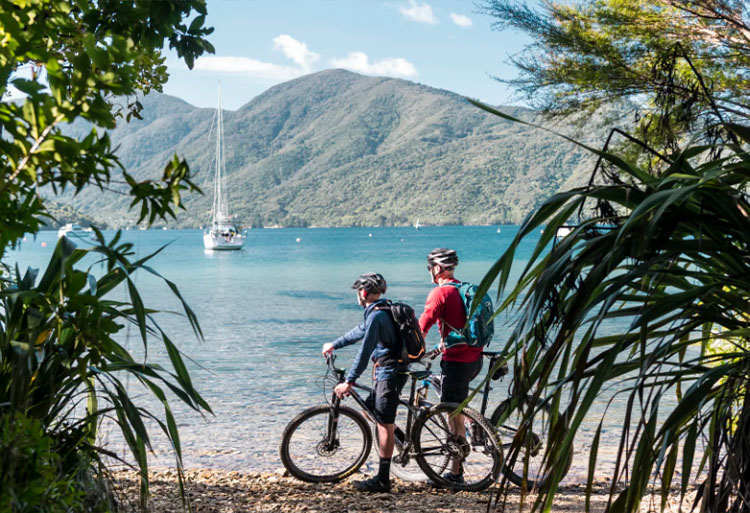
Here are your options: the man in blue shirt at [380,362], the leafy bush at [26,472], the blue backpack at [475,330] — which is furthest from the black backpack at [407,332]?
the leafy bush at [26,472]

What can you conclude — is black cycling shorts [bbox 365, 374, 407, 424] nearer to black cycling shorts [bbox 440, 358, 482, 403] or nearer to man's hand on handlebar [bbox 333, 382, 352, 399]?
man's hand on handlebar [bbox 333, 382, 352, 399]

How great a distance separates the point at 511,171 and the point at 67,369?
495ft

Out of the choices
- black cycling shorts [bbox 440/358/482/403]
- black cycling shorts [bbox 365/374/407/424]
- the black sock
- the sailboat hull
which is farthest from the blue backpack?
the sailboat hull

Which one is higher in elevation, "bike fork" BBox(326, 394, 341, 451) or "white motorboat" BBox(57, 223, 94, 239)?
"white motorboat" BBox(57, 223, 94, 239)

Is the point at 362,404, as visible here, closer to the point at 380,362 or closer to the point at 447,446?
the point at 380,362

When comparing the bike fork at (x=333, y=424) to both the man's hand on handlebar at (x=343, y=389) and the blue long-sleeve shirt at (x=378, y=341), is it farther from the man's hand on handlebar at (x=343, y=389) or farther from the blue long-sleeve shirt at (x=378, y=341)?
the blue long-sleeve shirt at (x=378, y=341)

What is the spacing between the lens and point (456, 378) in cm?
527

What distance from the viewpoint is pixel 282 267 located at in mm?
56375

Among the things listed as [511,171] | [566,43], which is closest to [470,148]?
[511,171]

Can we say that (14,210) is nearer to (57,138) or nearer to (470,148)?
(57,138)

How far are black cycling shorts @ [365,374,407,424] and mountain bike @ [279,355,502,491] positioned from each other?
119 millimetres

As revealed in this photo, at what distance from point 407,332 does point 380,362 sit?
0.97 ft

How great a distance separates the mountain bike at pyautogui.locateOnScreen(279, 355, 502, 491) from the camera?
5.34 m

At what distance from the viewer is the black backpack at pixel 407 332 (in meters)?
5.04
